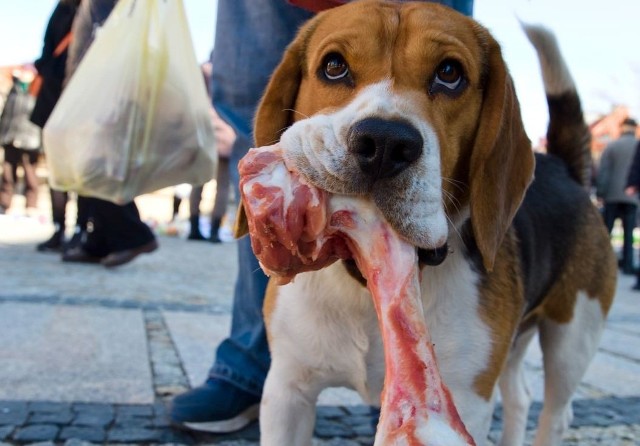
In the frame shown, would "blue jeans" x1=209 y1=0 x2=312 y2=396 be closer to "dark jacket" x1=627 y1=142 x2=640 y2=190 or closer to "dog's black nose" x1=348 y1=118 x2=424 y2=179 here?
"dog's black nose" x1=348 y1=118 x2=424 y2=179

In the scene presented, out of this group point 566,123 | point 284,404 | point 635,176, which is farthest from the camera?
point 635,176

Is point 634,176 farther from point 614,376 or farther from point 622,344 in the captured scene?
point 614,376

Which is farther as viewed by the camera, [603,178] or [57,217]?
[603,178]

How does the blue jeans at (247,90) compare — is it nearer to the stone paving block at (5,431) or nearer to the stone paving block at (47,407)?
the stone paving block at (47,407)

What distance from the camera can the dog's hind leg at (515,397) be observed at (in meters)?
2.90

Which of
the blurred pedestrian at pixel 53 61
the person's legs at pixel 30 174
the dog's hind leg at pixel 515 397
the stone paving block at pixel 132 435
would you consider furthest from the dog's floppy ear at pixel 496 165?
the person's legs at pixel 30 174

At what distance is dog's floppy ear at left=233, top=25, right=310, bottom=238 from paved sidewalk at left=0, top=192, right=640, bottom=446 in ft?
3.16

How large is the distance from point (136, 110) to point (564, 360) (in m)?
2.18

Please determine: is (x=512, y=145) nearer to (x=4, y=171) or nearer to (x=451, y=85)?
(x=451, y=85)

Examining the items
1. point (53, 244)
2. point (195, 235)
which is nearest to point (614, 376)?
point (53, 244)

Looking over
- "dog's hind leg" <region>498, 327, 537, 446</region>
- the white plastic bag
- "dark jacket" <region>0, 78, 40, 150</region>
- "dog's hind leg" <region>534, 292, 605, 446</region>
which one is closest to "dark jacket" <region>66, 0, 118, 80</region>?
the white plastic bag

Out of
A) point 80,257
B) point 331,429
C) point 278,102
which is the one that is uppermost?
point 278,102

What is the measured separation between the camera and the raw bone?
4.63 ft

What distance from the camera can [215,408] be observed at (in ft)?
8.80
